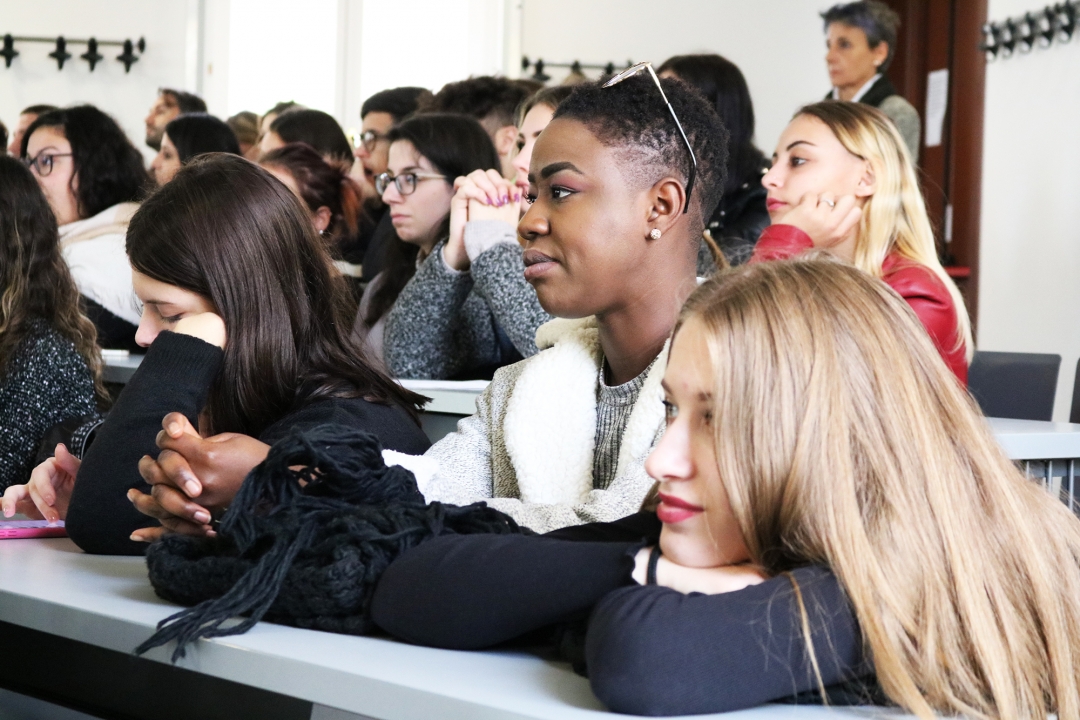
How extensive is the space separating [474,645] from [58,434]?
142 cm

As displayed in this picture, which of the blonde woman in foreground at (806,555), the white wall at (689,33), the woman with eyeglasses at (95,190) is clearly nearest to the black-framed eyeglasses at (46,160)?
the woman with eyeglasses at (95,190)

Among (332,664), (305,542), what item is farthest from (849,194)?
(332,664)

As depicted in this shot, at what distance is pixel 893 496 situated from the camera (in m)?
0.85

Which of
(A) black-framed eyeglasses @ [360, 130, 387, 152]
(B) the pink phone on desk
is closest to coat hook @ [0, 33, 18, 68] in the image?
(A) black-framed eyeglasses @ [360, 130, 387, 152]

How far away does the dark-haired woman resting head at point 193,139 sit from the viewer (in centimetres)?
407

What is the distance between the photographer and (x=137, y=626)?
39.4 inches

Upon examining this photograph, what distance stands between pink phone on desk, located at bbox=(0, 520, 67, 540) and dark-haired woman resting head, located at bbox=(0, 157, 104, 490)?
635 millimetres

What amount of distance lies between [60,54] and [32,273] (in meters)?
5.08

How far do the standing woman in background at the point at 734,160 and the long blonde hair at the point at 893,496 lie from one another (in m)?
2.05

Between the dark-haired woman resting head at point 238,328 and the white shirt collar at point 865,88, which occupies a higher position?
the white shirt collar at point 865,88

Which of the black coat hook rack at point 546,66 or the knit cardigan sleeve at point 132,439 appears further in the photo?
the black coat hook rack at point 546,66

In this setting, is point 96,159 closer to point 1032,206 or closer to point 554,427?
point 554,427

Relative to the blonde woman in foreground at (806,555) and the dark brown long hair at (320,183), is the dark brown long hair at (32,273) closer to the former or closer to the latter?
the dark brown long hair at (320,183)

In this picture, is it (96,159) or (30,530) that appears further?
(96,159)
